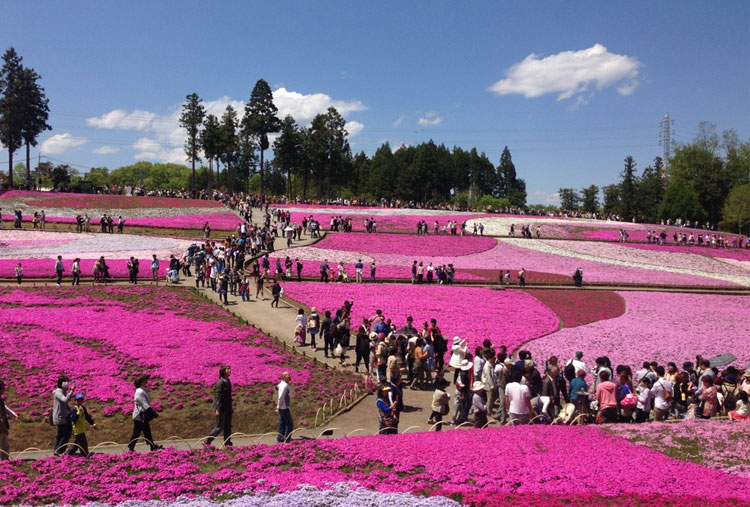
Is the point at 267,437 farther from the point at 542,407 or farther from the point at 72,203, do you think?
the point at 72,203

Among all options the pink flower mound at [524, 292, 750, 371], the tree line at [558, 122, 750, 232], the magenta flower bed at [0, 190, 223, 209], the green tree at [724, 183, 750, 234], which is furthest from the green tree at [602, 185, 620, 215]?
the pink flower mound at [524, 292, 750, 371]

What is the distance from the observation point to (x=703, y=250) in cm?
6494

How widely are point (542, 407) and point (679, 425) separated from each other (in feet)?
11.3

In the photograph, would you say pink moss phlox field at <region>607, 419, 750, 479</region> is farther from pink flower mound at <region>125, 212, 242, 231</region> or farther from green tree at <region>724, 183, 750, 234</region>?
green tree at <region>724, 183, 750, 234</region>

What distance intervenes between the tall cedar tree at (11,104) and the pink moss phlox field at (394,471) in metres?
86.8

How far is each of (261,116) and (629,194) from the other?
83.7 meters

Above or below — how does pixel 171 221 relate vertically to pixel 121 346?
above

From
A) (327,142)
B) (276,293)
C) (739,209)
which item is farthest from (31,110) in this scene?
(739,209)

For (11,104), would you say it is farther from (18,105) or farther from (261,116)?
(261,116)

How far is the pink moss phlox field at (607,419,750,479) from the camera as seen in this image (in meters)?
13.0

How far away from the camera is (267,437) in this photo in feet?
51.9

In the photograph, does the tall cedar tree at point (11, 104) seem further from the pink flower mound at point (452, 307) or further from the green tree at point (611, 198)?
the green tree at point (611, 198)

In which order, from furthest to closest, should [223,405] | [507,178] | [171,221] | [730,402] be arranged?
[507,178] → [171,221] → [730,402] → [223,405]

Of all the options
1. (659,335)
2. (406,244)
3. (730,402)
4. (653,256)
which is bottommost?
(659,335)
